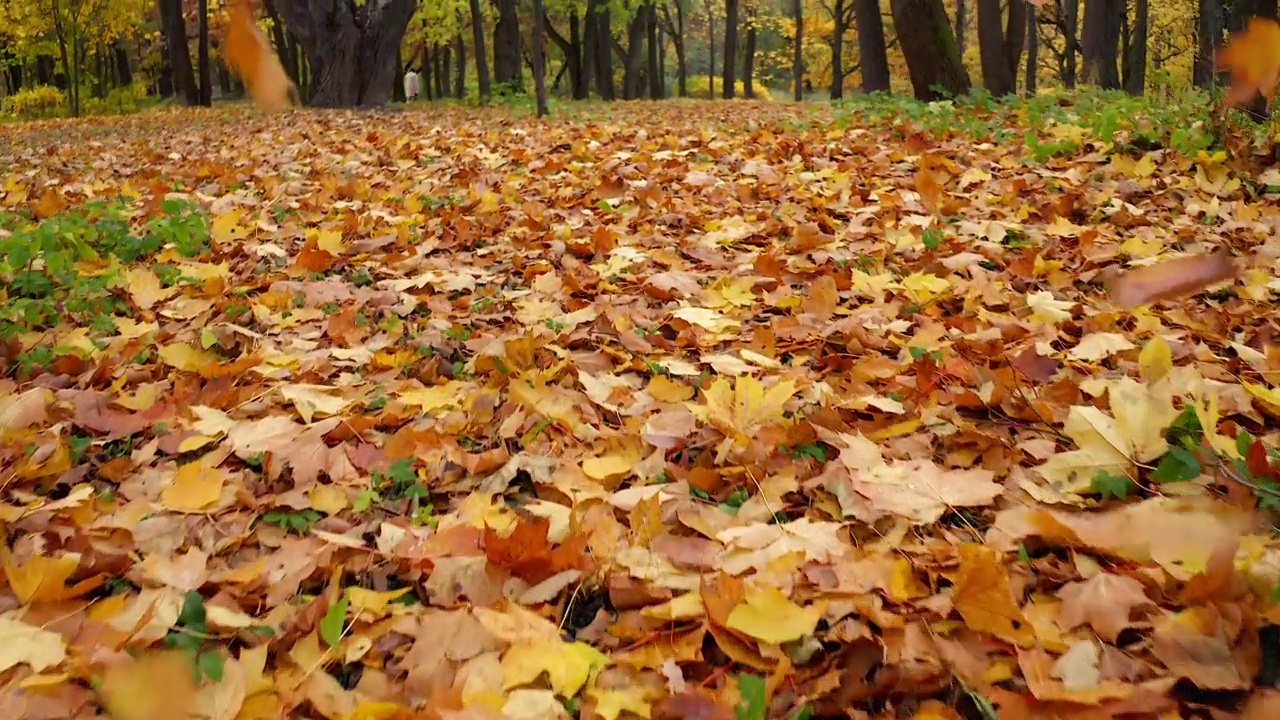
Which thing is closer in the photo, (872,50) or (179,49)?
(872,50)

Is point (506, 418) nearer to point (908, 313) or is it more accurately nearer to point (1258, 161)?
point (908, 313)

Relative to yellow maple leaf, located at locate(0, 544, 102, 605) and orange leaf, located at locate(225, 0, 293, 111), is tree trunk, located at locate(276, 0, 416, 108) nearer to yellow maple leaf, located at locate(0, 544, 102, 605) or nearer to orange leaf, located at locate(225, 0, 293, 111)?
orange leaf, located at locate(225, 0, 293, 111)

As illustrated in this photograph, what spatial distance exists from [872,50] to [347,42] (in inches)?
294

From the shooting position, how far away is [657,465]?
193 cm

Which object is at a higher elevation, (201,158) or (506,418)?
(201,158)

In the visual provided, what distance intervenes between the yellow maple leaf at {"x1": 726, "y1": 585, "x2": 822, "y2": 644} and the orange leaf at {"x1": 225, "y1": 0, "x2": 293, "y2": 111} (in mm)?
1291

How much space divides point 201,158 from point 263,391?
17.7 feet

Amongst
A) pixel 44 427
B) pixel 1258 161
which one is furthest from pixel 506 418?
pixel 1258 161

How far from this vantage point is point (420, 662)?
138 centimetres

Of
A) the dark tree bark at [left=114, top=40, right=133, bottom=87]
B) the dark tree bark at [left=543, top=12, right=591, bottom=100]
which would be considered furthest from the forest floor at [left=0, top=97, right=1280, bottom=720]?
the dark tree bark at [left=114, top=40, right=133, bottom=87]

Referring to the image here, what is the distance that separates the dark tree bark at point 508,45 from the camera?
48.8 feet

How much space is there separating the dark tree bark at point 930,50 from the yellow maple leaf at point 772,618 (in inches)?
319

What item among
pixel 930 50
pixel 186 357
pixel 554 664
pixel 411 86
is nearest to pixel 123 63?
pixel 411 86

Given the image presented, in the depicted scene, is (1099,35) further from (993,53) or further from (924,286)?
(924,286)
